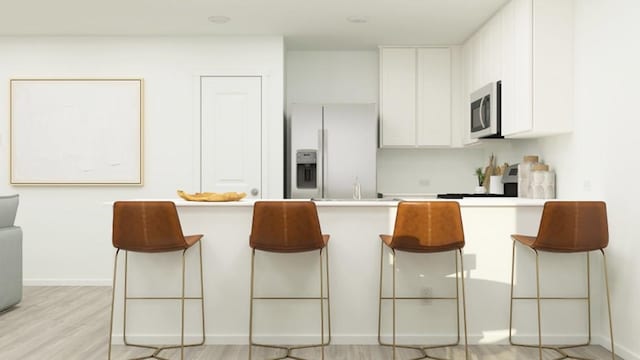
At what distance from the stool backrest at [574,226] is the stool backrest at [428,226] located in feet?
1.73

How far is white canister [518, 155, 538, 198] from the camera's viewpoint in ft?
14.9

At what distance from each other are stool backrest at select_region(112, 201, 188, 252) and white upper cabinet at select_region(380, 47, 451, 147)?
3316 millimetres

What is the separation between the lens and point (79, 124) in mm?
5824

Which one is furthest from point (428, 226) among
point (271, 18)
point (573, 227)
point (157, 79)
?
point (157, 79)

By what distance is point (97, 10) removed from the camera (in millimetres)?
4871

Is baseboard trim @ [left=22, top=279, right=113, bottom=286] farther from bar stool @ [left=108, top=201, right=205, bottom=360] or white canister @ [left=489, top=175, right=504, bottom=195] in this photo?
white canister @ [left=489, top=175, right=504, bottom=195]

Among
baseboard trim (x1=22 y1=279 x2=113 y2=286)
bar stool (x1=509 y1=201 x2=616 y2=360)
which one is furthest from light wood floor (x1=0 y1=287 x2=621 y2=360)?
baseboard trim (x1=22 y1=279 x2=113 y2=286)

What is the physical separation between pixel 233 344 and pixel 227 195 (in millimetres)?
994

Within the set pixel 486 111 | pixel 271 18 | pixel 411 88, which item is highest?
pixel 271 18

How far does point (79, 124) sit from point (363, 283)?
3.70 m

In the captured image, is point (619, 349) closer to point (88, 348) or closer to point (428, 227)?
point (428, 227)

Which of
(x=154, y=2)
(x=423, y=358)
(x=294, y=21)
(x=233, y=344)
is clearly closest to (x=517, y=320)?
(x=423, y=358)

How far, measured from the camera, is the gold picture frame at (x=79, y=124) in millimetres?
5816

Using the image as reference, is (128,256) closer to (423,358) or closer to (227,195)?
(227,195)
